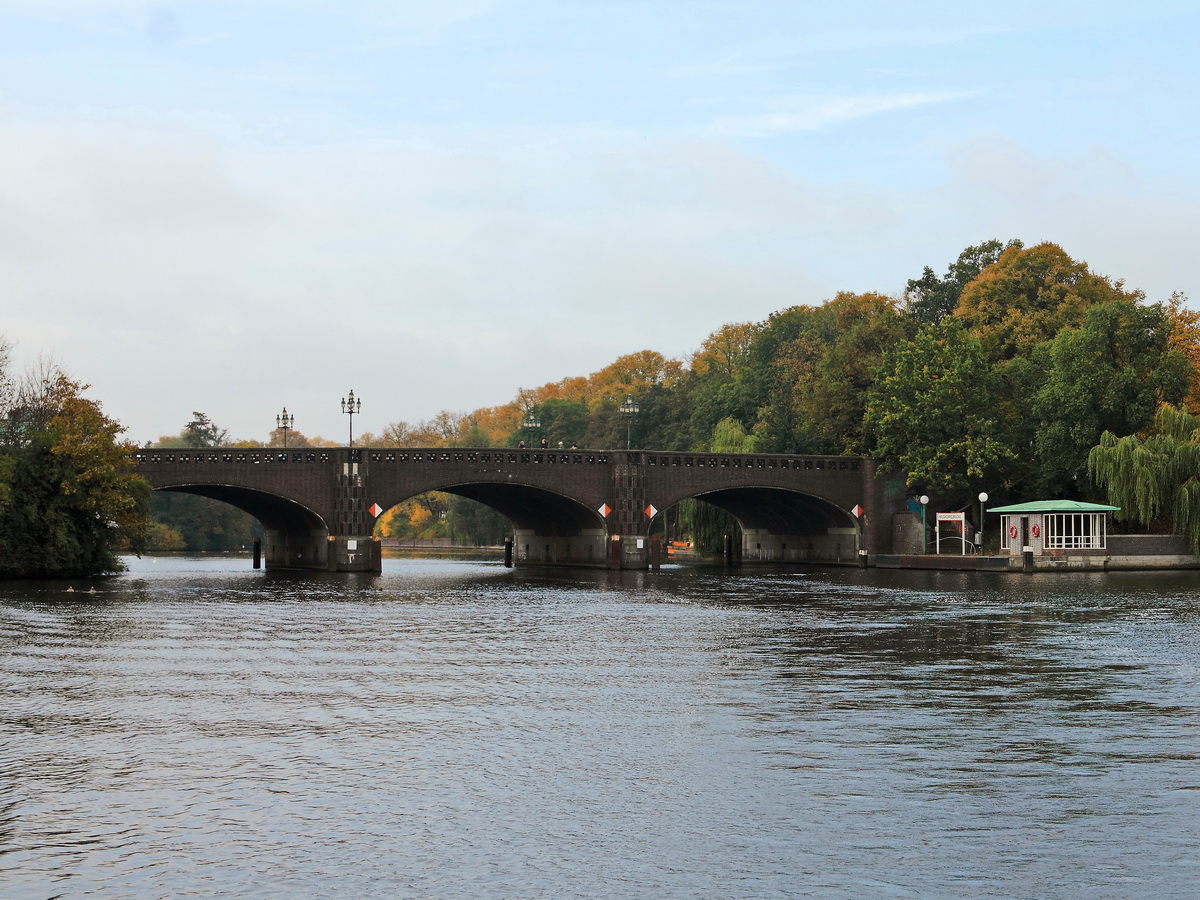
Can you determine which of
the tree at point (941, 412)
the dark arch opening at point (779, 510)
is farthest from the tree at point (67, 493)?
the tree at point (941, 412)

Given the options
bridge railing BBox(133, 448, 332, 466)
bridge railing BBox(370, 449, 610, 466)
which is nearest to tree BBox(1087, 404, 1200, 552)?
bridge railing BBox(370, 449, 610, 466)

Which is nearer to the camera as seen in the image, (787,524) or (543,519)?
(543,519)

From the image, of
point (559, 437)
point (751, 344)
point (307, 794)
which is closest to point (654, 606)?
point (307, 794)

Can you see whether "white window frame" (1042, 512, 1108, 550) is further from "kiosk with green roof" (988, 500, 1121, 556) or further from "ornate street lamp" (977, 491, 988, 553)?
"ornate street lamp" (977, 491, 988, 553)

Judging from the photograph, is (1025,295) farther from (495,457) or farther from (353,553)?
(353,553)

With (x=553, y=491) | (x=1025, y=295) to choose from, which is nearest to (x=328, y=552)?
(x=553, y=491)

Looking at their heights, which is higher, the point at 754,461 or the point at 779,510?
the point at 754,461

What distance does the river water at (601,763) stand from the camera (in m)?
13.5

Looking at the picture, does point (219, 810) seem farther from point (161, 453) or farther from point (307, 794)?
point (161, 453)

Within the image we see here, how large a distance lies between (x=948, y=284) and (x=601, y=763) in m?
99.1

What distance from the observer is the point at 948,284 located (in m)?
112

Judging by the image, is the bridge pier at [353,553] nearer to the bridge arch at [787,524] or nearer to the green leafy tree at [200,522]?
the bridge arch at [787,524]

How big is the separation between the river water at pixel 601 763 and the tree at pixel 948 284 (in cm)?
7587

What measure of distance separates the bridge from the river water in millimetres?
38698
